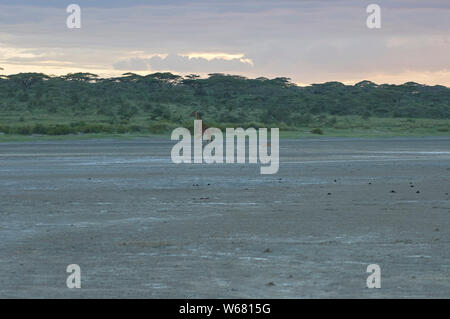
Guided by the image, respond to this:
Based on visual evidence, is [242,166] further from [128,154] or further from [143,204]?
[143,204]

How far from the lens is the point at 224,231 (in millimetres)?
12359

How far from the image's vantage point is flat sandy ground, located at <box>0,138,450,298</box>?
28.0 ft

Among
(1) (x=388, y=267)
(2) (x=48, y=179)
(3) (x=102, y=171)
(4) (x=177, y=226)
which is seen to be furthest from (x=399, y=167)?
(1) (x=388, y=267)

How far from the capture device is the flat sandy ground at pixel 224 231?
8.54m

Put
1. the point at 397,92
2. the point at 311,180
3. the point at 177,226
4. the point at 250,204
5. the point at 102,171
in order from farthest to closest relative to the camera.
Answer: the point at 397,92 < the point at 102,171 < the point at 311,180 < the point at 250,204 < the point at 177,226

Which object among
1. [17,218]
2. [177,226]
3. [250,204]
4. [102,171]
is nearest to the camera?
[177,226]

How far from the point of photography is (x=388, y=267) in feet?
30.7

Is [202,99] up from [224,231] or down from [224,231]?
up
